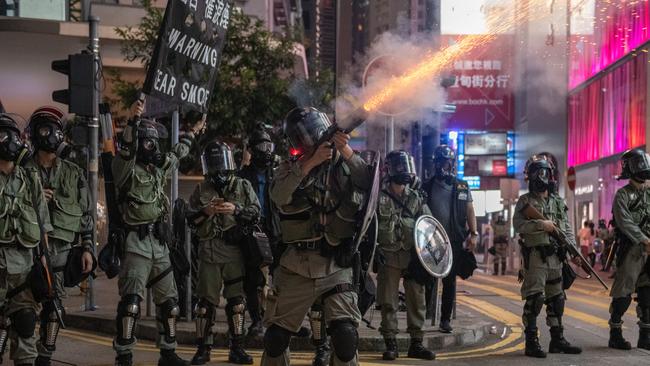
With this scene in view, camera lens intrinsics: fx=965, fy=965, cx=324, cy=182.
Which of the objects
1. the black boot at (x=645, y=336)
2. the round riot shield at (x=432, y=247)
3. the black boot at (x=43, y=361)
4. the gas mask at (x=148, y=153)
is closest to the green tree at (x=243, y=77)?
the round riot shield at (x=432, y=247)

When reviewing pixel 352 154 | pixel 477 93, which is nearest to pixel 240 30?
pixel 352 154

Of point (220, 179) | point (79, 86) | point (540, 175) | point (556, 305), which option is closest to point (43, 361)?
point (220, 179)

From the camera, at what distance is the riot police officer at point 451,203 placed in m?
10.6

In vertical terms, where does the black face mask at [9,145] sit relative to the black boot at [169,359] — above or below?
above

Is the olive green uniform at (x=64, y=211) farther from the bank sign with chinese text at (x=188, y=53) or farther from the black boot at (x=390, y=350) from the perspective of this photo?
the black boot at (x=390, y=350)

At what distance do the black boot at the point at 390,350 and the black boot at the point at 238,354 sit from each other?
1.25m

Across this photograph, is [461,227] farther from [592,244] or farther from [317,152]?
[592,244]

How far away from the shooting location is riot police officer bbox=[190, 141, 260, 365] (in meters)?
8.38

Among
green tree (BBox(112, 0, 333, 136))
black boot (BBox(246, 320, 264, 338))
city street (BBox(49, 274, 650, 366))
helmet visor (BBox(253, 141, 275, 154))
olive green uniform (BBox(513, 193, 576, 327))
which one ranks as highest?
green tree (BBox(112, 0, 333, 136))

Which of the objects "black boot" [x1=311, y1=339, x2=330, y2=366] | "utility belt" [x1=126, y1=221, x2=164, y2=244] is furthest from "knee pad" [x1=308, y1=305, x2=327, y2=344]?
"utility belt" [x1=126, y1=221, x2=164, y2=244]

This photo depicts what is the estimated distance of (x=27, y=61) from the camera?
2150cm

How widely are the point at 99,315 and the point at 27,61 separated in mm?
12127

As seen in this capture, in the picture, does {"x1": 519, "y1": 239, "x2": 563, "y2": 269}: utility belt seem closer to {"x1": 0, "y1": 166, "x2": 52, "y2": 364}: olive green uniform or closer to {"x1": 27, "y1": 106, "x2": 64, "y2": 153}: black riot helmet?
{"x1": 27, "y1": 106, "x2": 64, "y2": 153}: black riot helmet

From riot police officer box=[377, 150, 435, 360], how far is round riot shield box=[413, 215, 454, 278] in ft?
0.25
